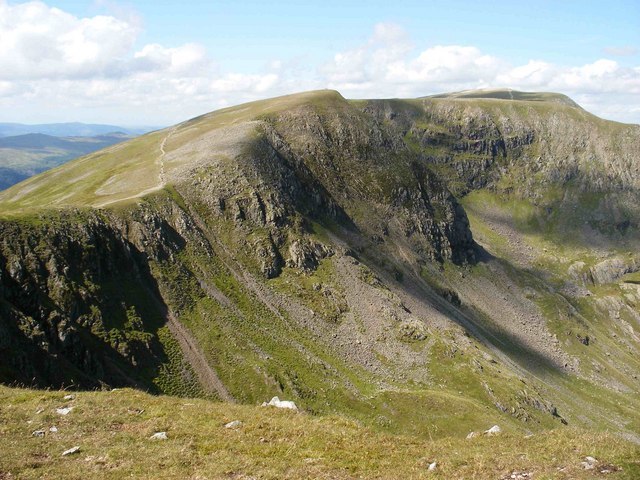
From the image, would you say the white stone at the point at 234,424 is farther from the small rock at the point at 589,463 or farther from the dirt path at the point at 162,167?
the dirt path at the point at 162,167

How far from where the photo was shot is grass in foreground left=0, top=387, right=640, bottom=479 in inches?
784

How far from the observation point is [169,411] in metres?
26.2

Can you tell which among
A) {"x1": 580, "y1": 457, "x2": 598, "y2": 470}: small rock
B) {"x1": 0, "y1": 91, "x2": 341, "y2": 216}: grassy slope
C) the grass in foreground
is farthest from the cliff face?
{"x1": 580, "y1": 457, "x2": 598, "y2": 470}: small rock

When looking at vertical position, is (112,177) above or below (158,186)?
above

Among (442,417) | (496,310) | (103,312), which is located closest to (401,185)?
(496,310)

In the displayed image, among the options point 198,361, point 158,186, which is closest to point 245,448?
point 198,361

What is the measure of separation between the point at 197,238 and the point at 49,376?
49.2 m

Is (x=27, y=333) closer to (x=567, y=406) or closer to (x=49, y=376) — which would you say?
(x=49, y=376)

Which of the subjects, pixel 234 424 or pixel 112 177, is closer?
pixel 234 424

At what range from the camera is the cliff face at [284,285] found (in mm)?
71188

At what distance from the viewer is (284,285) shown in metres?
104

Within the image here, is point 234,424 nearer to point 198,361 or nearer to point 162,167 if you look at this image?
point 198,361

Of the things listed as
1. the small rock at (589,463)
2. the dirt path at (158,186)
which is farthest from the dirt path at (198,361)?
the small rock at (589,463)

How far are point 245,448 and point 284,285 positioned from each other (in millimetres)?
82202
